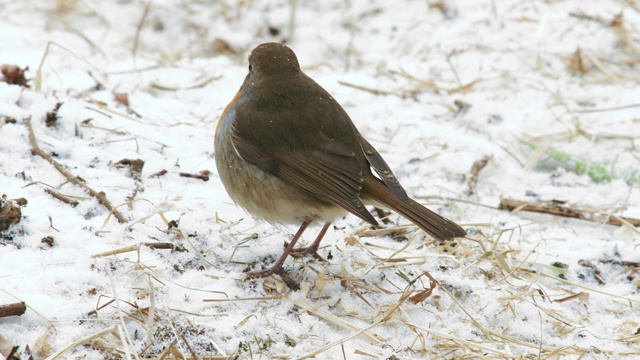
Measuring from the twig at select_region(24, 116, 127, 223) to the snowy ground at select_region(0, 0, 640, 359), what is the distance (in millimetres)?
35

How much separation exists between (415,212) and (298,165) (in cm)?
57

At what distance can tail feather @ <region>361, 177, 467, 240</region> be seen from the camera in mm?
3357

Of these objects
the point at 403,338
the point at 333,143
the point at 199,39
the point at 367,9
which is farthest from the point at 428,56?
Answer: the point at 403,338

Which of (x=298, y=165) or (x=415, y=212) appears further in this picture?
(x=298, y=165)

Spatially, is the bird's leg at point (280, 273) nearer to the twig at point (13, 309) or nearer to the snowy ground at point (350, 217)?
the snowy ground at point (350, 217)

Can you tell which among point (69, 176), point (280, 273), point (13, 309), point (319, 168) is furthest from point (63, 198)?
point (319, 168)

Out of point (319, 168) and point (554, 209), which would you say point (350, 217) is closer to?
point (319, 168)

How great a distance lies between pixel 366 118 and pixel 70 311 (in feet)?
10.0

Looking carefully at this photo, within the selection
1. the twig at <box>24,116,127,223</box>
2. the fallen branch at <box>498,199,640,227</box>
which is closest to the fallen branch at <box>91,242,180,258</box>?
the twig at <box>24,116,127,223</box>

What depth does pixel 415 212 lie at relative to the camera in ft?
11.2

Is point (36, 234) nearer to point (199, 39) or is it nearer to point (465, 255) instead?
point (465, 255)

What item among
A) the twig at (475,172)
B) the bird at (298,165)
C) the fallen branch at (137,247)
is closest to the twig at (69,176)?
the fallen branch at (137,247)

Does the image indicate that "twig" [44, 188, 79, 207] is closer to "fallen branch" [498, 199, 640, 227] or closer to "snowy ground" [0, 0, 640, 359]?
"snowy ground" [0, 0, 640, 359]

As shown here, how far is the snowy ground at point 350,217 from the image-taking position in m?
3.04
